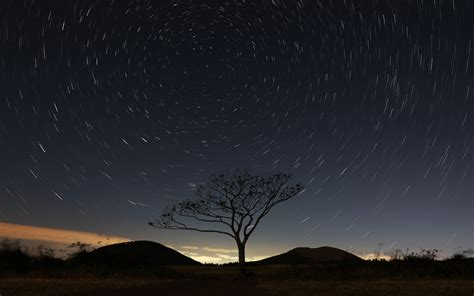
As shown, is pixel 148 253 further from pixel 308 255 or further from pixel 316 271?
pixel 316 271

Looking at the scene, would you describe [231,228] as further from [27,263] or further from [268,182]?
[27,263]

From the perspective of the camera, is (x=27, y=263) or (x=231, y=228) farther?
(x=231, y=228)

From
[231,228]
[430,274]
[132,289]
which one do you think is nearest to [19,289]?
[132,289]

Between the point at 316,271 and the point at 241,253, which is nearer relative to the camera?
the point at 316,271

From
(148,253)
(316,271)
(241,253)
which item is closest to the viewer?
(316,271)

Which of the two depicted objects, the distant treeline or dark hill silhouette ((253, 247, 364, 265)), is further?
dark hill silhouette ((253, 247, 364, 265))

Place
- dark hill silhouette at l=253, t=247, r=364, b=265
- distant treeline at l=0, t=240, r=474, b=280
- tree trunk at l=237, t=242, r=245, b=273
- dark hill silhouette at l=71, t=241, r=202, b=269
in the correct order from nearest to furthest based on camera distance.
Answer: distant treeline at l=0, t=240, r=474, b=280 → tree trunk at l=237, t=242, r=245, b=273 → dark hill silhouette at l=253, t=247, r=364, b=265 → dark hill silhouette at l=71, t=241, r=202, b=269

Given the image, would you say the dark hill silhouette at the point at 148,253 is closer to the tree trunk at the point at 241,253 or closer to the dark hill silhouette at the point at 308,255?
the dark hill silhouette at the point at 308,255

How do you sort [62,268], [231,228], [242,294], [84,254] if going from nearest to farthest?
1. [242,294]
2. [62,268]
3. [84,254]
4. [231,228]

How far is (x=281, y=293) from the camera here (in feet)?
59.0

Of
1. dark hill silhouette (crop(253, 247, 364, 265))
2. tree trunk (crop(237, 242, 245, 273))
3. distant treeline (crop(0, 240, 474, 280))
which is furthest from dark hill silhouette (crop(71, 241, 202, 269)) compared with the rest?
distant treeline (crop(0, 240, 474, 280))

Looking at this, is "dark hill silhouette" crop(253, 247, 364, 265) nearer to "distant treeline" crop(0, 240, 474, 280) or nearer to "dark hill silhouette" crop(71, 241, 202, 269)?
"dark hill silhouette" crop(71, 241, 202, 269)

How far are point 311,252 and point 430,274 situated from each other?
3808 cm

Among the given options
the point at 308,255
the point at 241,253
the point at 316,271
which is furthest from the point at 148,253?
the point at 316,271
